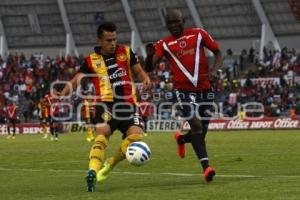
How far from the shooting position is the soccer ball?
486 inches

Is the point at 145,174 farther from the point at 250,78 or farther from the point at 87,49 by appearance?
the point at 87,49

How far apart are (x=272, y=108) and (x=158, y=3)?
19.4 m

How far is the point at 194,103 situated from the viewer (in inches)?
546

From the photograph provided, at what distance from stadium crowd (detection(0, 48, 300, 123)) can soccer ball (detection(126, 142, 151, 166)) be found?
3518 centimetres

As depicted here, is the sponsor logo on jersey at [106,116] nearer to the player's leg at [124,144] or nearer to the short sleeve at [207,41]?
the player's leg at [124,144]

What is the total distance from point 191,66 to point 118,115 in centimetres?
158

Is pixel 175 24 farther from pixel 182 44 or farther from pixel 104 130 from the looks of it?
pixel 104 130

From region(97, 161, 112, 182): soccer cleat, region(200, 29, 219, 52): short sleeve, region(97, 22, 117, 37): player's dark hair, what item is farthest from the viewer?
region(200, 29, 219, 52): short sleeve

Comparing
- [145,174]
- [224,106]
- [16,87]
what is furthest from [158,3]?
[145,174]

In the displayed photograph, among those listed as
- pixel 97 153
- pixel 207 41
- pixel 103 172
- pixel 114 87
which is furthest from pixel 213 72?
pixel 97 153

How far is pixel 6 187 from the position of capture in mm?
13281

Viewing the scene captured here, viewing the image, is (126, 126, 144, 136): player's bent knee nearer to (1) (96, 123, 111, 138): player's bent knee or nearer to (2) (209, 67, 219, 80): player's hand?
(1) (96, 123, 111, 138): player's bent knee

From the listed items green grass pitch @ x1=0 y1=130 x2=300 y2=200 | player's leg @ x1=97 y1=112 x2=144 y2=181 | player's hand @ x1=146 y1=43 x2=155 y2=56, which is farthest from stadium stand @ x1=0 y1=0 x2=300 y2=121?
player's leg @ x1=97 y1=112 x2=144 y2=181

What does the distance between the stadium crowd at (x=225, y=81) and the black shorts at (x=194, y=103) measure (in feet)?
110
